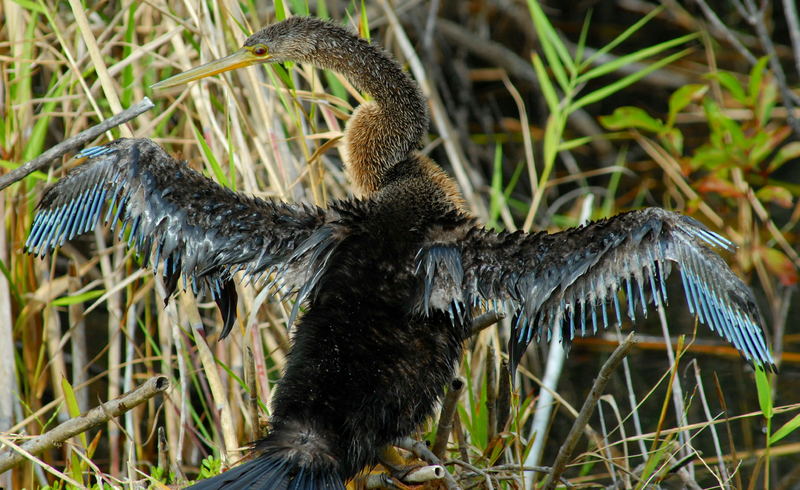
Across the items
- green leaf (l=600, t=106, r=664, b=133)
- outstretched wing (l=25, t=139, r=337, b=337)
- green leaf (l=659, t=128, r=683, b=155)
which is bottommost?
outstretched wing (l=25, t=139, r=337, b=337)

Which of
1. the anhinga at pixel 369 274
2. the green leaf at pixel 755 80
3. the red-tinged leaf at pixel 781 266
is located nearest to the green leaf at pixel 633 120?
the green leaf at pixel 755 80

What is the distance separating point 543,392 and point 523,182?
216cm

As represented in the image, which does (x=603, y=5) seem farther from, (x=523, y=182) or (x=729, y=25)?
(x=523, y=182)

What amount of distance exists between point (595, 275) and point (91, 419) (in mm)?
1129

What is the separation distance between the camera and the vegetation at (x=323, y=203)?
271 centimetres

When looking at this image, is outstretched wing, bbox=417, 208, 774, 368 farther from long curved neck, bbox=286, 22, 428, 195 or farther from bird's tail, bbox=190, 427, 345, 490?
long curved neck, bbox=286, 22, 428, 195

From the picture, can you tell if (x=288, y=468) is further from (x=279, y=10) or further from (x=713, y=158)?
(x=713, y=158)

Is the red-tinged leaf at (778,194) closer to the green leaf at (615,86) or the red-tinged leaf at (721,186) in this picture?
the red-tinged leaf at (721,186)

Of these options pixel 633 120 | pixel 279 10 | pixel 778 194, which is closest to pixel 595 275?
pixel 279 10

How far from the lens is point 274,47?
9.39ft

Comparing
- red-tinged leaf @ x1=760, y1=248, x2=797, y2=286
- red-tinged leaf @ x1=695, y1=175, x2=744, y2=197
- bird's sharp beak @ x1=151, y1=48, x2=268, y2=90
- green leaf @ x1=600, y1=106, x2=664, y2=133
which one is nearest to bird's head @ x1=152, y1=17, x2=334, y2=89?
bird's sharp beak @ x1=151, y1=48, x2=268, y2=90

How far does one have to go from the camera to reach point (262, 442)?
205cm

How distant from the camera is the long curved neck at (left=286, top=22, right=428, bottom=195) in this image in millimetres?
2785

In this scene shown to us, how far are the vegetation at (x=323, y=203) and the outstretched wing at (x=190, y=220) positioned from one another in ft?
0.90
